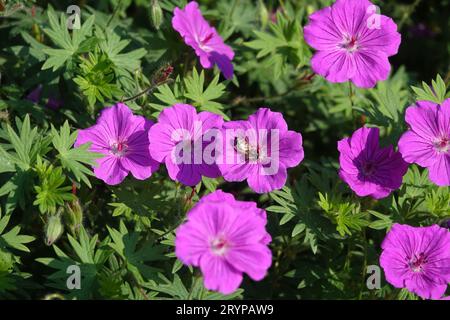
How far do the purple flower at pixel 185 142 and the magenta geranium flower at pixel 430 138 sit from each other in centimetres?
77

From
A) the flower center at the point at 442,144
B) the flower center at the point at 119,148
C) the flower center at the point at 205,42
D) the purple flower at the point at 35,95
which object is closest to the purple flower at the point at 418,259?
the flower center at the point at 442,144

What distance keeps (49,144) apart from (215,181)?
72cm

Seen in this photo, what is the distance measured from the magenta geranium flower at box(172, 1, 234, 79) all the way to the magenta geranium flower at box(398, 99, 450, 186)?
2.88 ft

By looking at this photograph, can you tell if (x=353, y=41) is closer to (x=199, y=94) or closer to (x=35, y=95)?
(x=199, y=94)

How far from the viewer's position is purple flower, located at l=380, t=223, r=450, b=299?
2.57 meters

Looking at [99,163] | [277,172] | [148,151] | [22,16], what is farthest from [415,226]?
[22,16]

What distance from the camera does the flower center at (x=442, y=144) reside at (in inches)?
107

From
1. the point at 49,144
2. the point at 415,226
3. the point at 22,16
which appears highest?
the point at 22,16

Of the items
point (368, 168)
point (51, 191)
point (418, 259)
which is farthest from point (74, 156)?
point (418, 259)

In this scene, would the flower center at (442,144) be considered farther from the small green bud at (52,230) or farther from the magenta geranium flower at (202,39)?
the small green bud at (52,230)

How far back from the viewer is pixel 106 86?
2.86 m

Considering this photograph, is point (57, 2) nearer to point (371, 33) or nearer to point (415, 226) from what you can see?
point (371, 33)

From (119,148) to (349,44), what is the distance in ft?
3.60

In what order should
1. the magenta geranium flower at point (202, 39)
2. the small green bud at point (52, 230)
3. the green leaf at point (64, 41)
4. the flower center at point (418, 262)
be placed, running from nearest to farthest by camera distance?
the small green bud at point (52, 230)
the flower center at point (418, 262)
the green leaf at point (64, 41)
the magenta geranium flower at point (202, 39)
